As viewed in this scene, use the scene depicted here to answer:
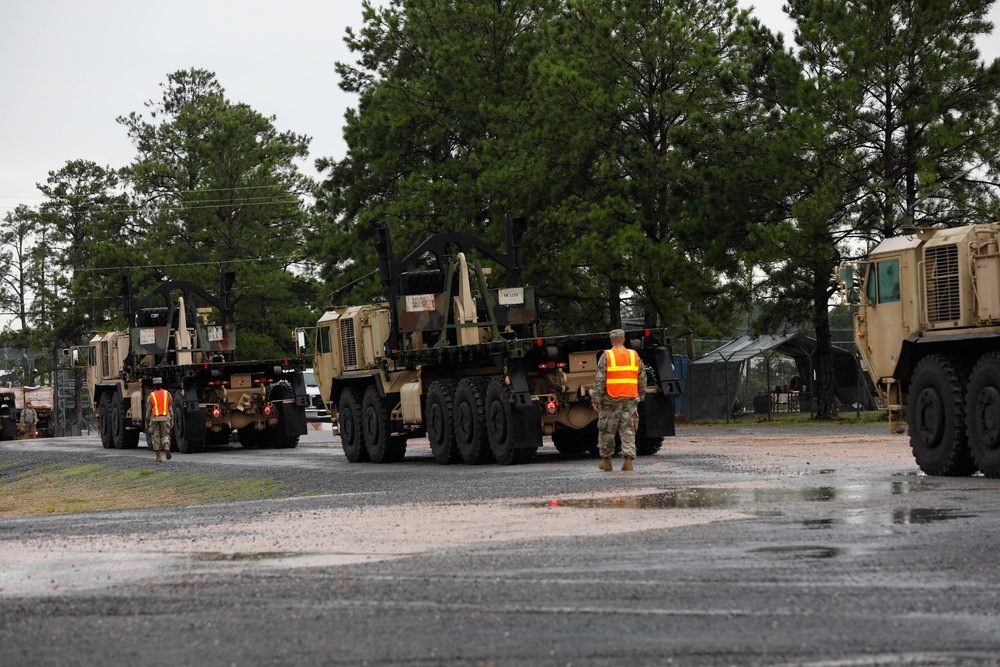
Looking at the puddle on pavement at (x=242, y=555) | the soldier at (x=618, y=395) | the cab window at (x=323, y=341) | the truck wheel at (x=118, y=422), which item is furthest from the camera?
the truck wheel at (x=118, y=422)

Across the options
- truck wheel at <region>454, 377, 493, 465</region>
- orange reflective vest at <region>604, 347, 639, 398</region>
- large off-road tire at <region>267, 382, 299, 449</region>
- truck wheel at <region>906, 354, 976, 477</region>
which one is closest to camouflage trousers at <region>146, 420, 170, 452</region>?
large off-road tire at <region>267, 382, 299, 449</region>

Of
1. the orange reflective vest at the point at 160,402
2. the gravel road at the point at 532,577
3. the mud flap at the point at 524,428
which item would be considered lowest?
the gravel road at the point at 532,577

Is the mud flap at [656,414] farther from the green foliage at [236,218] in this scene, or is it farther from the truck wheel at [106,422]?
the green foliage at [236,218]

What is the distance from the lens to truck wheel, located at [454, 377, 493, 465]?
22.9 m

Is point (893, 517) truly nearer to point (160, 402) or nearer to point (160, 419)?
point (160, 402)

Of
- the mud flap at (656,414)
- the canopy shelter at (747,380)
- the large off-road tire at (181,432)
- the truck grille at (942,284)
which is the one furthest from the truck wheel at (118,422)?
the truck grille at (942,284)

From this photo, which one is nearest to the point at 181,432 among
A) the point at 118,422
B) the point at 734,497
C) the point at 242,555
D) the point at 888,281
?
the point at 118,422

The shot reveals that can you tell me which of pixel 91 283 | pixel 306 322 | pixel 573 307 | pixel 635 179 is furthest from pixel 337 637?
pixel 91 283

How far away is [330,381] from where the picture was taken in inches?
1160

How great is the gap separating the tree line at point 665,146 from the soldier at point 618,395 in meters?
16.9

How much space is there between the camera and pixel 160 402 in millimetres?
31266

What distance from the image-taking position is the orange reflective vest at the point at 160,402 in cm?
3111

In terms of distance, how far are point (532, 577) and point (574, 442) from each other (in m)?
16.0

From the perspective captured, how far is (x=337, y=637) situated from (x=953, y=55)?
3156cm
